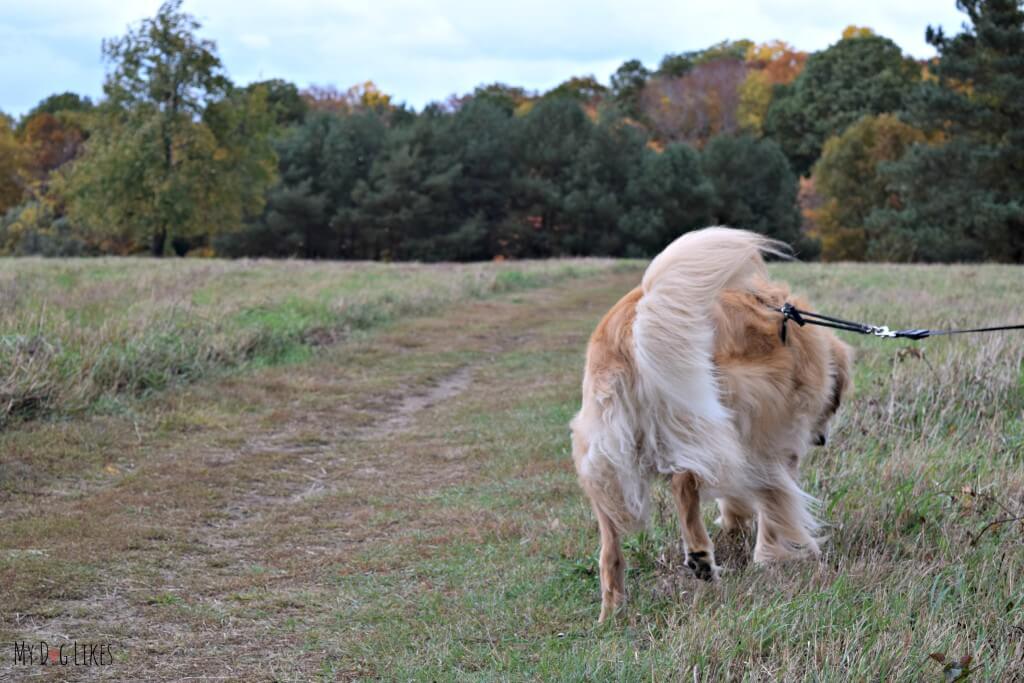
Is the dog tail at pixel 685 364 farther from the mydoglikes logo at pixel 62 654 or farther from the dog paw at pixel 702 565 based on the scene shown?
the mydoglikes logo at pixel 62 654

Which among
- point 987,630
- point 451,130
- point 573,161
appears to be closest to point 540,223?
point 573,161

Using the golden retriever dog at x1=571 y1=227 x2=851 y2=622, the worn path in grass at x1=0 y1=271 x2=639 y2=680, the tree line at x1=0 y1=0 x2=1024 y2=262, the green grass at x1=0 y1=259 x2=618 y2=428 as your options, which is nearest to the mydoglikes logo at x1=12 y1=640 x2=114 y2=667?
the worn path in grass at x1=0 y1=271 x2=639 y2=680

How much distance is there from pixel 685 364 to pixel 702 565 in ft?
2.92

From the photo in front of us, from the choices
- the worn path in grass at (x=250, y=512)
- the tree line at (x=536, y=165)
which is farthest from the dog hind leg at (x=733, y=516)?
the tree line at (x=536, y=165)

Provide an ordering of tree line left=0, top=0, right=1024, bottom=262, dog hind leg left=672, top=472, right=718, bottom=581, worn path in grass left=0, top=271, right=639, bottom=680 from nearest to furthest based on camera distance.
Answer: dog hind leg left=672, top=472, right=718, bottom=581, worn path in grass left=0, top=271, right=639, bottom=680, tree line left=0, top=0, right=1024, bottom=262

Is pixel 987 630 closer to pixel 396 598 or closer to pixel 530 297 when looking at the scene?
pixel 396 598

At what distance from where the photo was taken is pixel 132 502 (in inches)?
231

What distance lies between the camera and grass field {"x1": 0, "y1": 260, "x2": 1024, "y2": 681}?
342cm

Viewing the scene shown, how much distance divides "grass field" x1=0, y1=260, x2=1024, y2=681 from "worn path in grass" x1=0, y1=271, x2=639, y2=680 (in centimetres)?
2

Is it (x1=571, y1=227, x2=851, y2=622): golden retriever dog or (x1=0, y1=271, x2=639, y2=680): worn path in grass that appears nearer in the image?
(x1=571, y1=227, x2=851, y2=622): golden retriever dog

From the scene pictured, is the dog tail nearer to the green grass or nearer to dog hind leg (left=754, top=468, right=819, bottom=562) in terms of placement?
dog hind leg (left=754, top=468, right=819, bottom=562)

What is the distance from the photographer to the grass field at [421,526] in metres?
3.42

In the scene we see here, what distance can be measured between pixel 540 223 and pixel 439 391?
43767 mm

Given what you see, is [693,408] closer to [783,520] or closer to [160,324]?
[783,520]
